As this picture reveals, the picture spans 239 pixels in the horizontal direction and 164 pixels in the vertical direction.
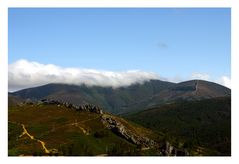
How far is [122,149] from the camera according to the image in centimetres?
19650
